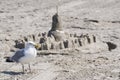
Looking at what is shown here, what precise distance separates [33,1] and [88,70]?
48.2ft

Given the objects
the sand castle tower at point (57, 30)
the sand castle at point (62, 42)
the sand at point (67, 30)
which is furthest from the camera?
the sand castle tower at point (57, 30)

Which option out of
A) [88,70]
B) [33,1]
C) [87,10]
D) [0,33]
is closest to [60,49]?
[88,70]

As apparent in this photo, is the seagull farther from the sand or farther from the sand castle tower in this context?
the sand castle tower

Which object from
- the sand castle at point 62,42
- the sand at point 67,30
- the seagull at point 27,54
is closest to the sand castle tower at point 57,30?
the sand castle at point 62,42

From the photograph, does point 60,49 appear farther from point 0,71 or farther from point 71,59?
point 0,71

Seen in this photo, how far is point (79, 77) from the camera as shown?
11.0 m

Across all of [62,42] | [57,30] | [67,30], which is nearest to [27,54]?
[62,42]

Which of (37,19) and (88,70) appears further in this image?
(37,19)

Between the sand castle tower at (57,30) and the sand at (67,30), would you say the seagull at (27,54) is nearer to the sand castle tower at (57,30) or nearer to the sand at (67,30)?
the sand at (67,30)

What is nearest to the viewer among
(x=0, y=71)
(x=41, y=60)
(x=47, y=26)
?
(x=0, y=71)

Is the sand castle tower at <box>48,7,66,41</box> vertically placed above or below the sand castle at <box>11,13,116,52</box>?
above

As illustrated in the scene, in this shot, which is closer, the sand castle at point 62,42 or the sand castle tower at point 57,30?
the sand castle at point 62,42

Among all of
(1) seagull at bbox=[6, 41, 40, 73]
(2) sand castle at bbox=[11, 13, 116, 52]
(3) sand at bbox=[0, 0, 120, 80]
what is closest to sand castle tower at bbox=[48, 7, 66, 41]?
(2) sand castle at bbox=[11, 13, 116, 52]

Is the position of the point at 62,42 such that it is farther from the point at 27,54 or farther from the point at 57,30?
the point at 27,54
